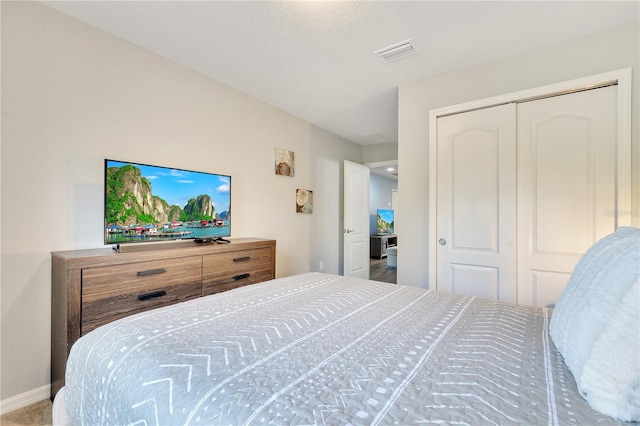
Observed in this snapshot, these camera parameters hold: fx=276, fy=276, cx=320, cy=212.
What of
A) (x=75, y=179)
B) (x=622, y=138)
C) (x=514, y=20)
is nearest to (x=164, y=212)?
(x=75, y=179)

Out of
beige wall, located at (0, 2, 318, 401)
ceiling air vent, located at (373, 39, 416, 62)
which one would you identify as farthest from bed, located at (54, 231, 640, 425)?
ceiling air vent, located at (373, 39, 416, 62)

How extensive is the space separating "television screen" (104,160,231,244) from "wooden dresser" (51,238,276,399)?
0.19 metres

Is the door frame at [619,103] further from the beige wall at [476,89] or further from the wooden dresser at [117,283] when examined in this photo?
the wooden dresser at [117,283]

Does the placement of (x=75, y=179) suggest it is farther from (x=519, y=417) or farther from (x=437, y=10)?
(x=437, y=10)

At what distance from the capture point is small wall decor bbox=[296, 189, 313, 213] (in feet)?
12.8

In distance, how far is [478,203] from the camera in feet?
8.13

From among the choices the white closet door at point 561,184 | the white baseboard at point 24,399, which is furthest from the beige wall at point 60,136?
the white closet door at point 561,184

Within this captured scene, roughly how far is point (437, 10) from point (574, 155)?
150 cm

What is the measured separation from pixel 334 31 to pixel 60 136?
2079 mm

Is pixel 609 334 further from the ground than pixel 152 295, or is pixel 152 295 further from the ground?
pixel 609 334

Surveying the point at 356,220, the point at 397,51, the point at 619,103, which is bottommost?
the point at 356,220

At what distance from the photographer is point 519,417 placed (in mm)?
544

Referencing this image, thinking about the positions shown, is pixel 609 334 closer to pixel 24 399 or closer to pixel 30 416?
pixel 30 416

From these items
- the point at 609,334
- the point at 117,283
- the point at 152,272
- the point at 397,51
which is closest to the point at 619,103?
the point at 397,51
